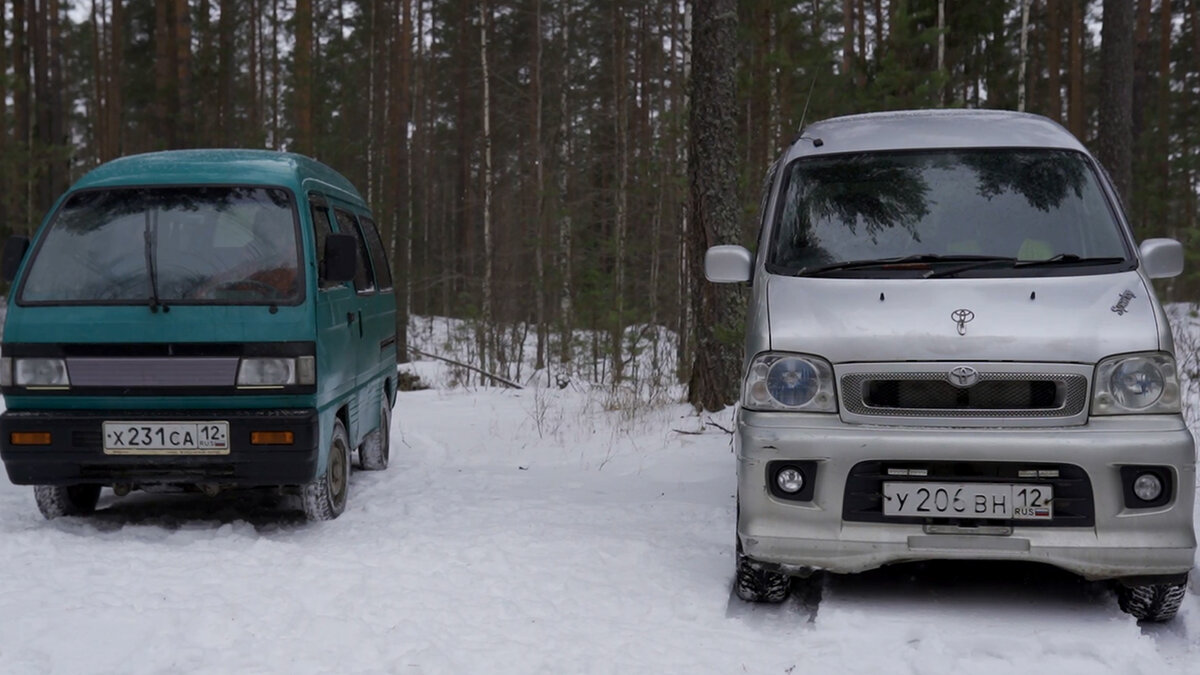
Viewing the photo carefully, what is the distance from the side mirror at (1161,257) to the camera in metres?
4.64

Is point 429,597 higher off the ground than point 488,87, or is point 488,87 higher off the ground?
point 488,87

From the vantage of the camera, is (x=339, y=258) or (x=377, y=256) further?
(x=377, y=256)

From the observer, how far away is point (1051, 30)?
76.4ft

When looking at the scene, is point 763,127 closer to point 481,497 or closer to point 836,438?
point 481,497

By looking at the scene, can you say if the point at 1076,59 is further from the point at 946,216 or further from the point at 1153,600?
the point at 1153,600

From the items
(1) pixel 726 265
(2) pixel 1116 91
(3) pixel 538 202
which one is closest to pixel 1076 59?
(2) pixel 1116 91

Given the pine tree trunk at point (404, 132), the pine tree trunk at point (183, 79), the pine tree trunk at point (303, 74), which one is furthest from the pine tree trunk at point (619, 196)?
the pine tree trunk at point (183, 79)

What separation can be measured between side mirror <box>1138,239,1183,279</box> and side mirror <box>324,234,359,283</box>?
418cm

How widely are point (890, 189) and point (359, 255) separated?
4.00m

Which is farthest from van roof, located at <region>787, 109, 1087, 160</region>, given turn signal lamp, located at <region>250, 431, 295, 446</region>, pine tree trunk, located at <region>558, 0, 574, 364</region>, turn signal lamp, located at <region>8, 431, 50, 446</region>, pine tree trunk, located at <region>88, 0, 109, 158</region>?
pine tree trunk, located at <region>88, 0, 109, 158</region>

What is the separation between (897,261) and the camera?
4633 millimetres

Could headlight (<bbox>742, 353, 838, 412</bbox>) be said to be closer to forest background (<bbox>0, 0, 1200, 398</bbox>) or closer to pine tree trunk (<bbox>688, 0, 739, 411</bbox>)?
forest background (<bbox>0, 0, 1200, 398</bbox>)

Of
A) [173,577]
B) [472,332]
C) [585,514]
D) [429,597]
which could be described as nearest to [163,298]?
[173,577]

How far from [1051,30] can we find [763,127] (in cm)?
988
